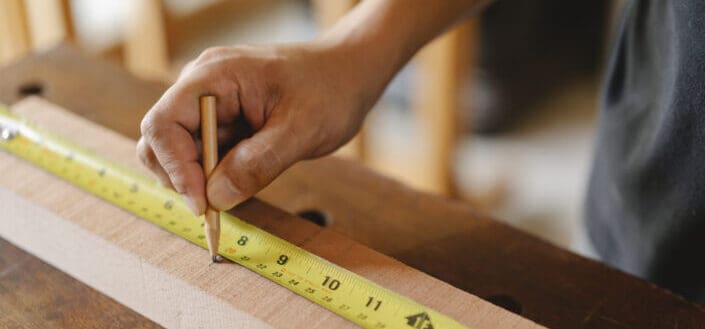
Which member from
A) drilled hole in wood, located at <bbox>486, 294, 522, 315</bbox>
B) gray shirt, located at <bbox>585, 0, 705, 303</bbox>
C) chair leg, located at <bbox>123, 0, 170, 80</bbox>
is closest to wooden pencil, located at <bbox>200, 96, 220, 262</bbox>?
drilled hole in wood, located at <bbox>486, 294, 522, 315</bbox>

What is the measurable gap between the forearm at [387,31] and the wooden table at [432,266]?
0.58ft

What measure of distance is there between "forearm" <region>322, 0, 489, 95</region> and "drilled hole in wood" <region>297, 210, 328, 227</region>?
0.64ft

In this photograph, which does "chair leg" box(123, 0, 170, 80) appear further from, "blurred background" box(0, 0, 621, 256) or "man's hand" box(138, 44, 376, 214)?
"man's hand" box(138, 44, 376, 214)

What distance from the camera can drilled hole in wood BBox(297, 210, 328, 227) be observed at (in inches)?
46.1

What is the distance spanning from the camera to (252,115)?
1.04 m

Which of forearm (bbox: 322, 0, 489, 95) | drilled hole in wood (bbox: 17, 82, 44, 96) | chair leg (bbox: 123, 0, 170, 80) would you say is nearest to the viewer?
forearm (bbox: 322, 0, 489, 95)

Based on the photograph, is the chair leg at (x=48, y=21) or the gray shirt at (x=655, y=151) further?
the chair leg at (x=48, y=21)

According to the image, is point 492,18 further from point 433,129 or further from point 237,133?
point 237,133

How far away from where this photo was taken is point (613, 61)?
4.14ft

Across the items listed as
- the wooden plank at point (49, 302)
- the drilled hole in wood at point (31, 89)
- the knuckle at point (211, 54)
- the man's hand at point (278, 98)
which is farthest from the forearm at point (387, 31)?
the drilled hole in wood at point (31, 89)

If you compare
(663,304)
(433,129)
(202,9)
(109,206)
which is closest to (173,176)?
(109,206)

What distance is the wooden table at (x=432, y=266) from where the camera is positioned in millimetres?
1014

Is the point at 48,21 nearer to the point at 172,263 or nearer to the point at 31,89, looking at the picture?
the point at 31,89

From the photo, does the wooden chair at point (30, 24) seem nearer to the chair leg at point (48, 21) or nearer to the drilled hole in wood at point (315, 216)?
the chair leg at point (48, 21)
